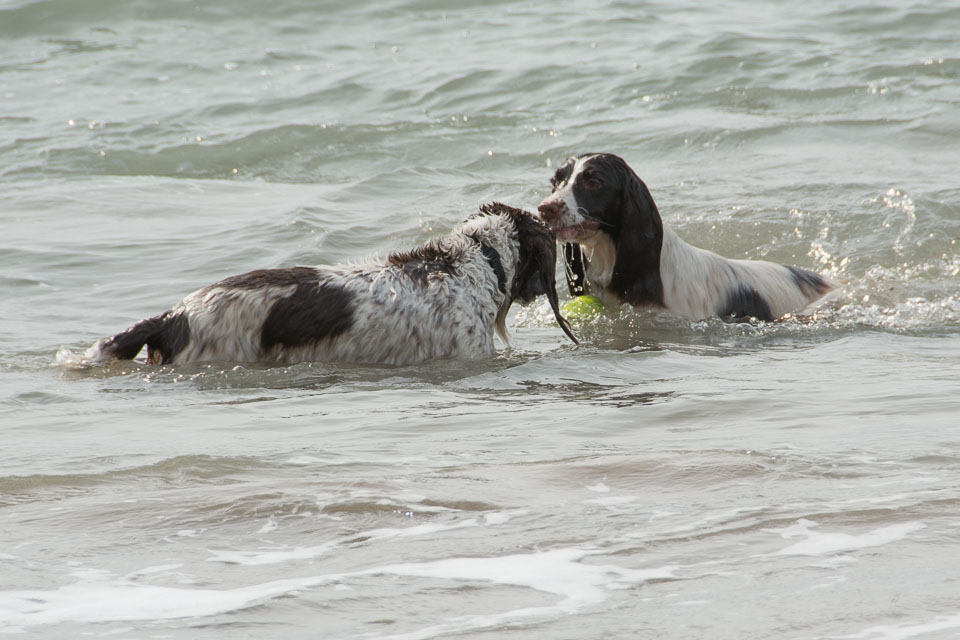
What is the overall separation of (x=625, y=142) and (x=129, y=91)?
6.20 metres

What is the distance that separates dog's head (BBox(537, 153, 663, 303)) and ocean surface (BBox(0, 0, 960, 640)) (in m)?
0.25

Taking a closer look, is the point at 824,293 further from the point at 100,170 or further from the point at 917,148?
the point at 100,170

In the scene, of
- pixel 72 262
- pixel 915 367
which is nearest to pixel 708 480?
pixel 915 367

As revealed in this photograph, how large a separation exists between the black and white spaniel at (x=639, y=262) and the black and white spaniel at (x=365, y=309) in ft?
1.47

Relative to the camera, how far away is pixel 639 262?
6.95 metres

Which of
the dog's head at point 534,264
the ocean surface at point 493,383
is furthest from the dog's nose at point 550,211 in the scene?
the ocean surface at point 493,383

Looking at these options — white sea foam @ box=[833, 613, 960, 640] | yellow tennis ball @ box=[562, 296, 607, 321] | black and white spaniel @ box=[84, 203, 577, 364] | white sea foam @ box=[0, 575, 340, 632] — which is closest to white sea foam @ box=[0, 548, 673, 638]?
white sea foam @ box=[0, 575, 340, 632]

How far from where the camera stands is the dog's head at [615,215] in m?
6.61

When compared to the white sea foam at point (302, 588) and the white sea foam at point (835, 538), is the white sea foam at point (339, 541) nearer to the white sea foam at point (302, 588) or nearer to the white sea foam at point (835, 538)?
the white sea foam at point (302, 588)

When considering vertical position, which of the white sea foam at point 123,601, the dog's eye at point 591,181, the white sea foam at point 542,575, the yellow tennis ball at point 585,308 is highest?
the dog's eye at point 591,181

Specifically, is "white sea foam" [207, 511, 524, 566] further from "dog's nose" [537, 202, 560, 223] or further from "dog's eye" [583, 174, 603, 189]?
"dog's eye" [583, 174, 603, 189]

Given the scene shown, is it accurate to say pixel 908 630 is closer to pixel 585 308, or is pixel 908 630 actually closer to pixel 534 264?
pixel 534 264

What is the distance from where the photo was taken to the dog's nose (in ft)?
21.4

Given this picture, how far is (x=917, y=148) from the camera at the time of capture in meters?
11.8
